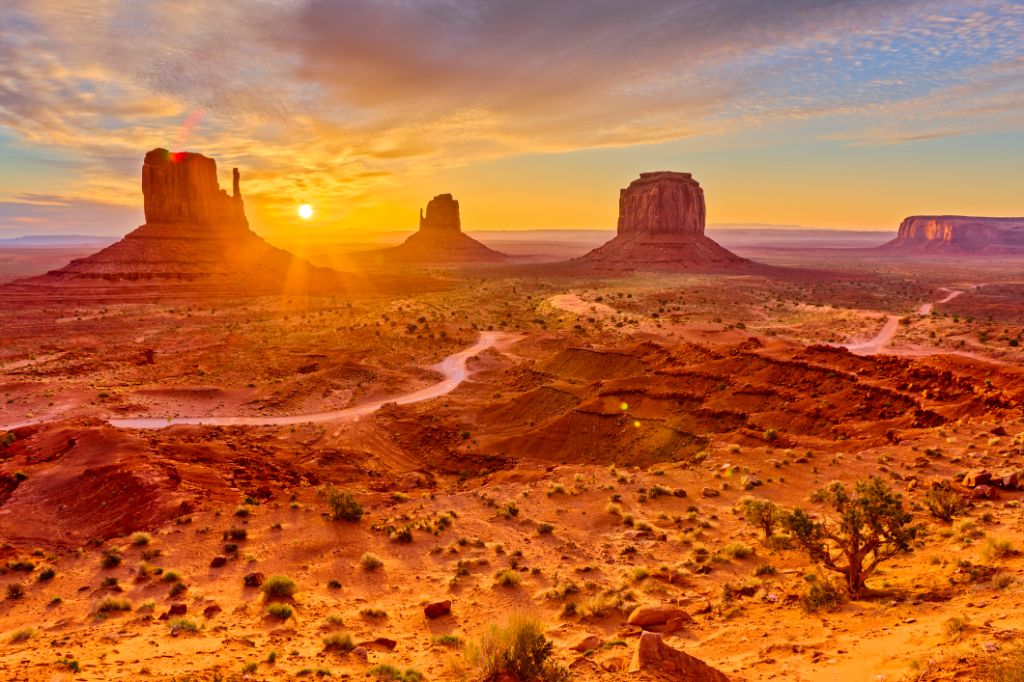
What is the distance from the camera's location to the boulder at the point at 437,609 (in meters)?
13.6

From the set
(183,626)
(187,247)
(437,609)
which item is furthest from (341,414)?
(187,247)

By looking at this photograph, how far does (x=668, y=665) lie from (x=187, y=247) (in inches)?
4978

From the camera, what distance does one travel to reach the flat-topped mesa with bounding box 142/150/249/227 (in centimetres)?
11581

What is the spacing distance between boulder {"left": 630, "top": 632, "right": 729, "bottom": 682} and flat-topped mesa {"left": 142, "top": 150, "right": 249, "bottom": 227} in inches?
5296

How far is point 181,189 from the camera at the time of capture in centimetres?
11856

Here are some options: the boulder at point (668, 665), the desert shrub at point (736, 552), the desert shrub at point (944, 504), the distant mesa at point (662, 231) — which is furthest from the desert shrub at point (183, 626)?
the distant mesa at point (662, 231)

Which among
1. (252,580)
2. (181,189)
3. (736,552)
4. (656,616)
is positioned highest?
(181,189)

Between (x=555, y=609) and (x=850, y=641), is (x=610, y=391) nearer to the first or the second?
(x=555, y=609)

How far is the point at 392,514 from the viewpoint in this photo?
67.0ft

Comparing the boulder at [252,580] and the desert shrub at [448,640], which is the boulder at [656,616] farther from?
the boulder at [252,580]

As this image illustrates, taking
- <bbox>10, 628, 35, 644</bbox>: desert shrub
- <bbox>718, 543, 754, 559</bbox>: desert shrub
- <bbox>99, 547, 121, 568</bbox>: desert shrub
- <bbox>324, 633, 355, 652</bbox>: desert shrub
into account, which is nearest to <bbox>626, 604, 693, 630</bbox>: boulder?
<bbox>718, 543, 754, 559</bbox>: desert shrub

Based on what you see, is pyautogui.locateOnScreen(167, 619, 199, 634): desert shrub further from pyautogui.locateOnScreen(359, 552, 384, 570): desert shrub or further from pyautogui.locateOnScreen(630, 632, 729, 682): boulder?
pyautogui.locateOnScreen(630, 632, 729, 682): boulder

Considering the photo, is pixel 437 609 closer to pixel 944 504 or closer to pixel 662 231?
pixel 944 504

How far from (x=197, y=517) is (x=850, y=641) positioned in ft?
63.1
